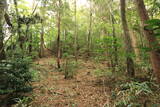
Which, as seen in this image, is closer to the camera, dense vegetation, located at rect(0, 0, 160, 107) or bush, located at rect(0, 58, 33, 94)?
dense vegetation, located at rect(0, 0, 160, 107)

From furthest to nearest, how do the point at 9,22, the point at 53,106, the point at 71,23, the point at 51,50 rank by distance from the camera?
the point at 51,50, the point at 71,23, the point at 9,22, the point at 53,106

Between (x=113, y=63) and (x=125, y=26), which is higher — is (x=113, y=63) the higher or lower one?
the lower one

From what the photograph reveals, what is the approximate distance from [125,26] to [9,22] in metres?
5.55

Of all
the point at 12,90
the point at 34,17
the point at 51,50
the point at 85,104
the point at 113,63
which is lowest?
the point at 85,104

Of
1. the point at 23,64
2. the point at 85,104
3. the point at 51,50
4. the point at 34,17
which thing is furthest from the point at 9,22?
the point at 51,50

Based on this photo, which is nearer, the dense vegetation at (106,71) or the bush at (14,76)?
the dense vegetation at (106,71)

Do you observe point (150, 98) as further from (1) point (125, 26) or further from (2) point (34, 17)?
(2) point (34, 17)

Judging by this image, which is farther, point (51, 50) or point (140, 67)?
point (51, 50)

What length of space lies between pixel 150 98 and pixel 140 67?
7.61 ft

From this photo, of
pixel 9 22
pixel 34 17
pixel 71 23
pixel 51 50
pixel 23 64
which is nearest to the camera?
pixel 23 64

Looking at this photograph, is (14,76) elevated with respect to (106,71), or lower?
elevated

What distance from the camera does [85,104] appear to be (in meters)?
4.04

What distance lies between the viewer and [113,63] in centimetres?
611

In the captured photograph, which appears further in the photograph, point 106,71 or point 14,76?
point 106,71
